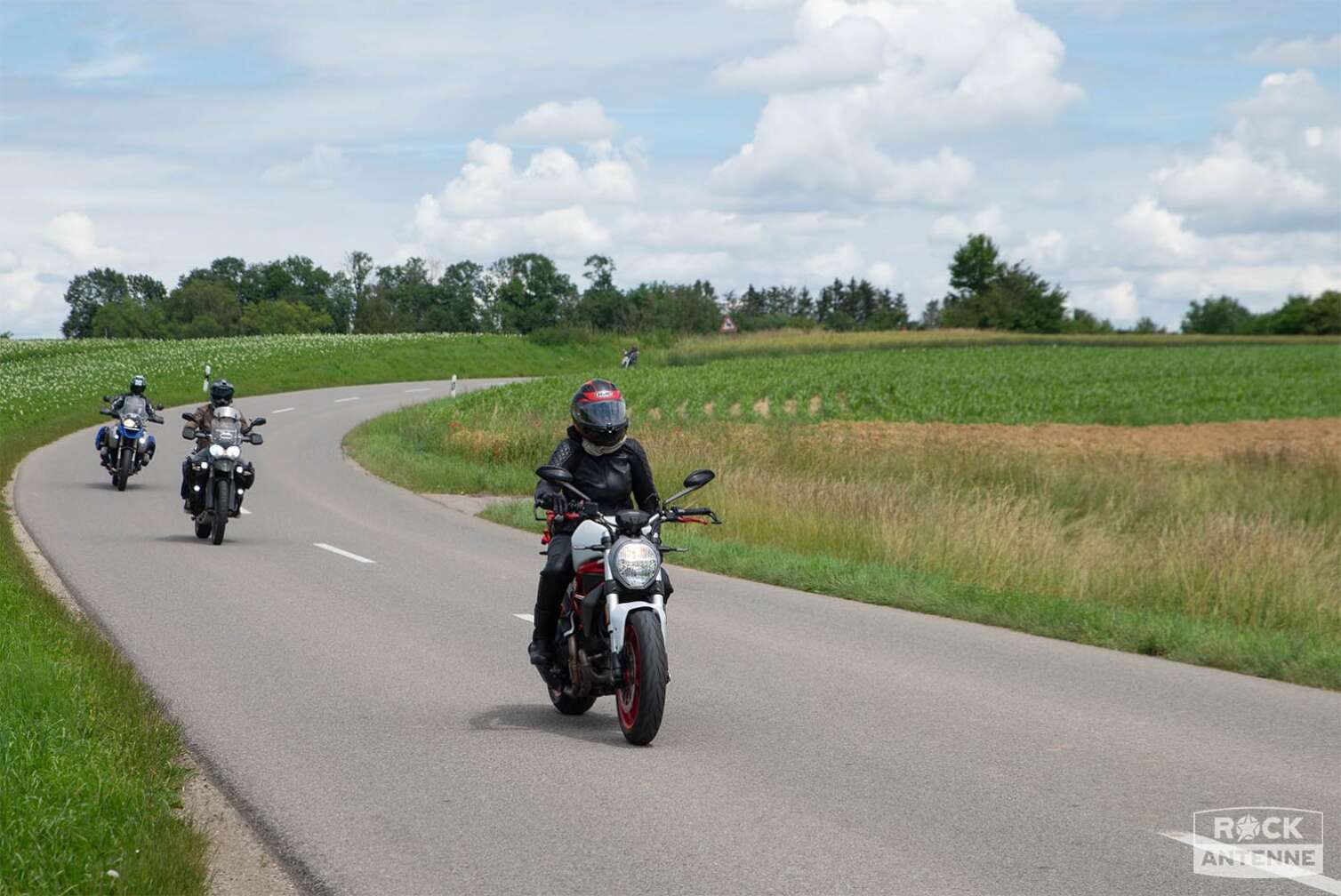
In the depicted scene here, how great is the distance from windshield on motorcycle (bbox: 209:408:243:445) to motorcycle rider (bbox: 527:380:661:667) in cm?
1050

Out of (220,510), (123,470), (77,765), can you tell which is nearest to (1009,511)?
(220,510)

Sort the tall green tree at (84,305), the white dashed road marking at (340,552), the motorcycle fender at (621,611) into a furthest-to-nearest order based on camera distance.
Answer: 1. the tall green tree at (84,305)
2. the white dashed road marking at (340,552)
3. the motorcycle fender at (621,611)

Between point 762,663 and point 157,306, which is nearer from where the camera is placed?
point 762,663

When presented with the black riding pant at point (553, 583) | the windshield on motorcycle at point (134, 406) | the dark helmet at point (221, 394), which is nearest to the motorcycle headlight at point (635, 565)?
the black riding pant at point (553, 583)

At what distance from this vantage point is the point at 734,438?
26.7 m

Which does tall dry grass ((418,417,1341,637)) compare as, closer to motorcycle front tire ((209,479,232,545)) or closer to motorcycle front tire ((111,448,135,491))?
motorcycle front tire ((111,448,135,491))

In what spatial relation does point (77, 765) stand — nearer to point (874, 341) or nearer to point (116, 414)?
point (116, 414)

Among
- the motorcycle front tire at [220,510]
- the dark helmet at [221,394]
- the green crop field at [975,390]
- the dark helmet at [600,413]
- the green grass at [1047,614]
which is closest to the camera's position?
the dark helmet at [600,413]

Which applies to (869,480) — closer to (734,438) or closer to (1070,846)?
(734,438)

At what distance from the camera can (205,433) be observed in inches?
700

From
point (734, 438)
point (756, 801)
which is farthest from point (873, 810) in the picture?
point (734, 438)

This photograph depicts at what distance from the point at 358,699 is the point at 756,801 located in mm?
3201

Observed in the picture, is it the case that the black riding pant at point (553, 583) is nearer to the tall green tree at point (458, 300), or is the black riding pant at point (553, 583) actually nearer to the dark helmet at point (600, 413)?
the dark helmet at point (600, 413)

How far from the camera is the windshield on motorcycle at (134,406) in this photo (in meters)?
24.1
